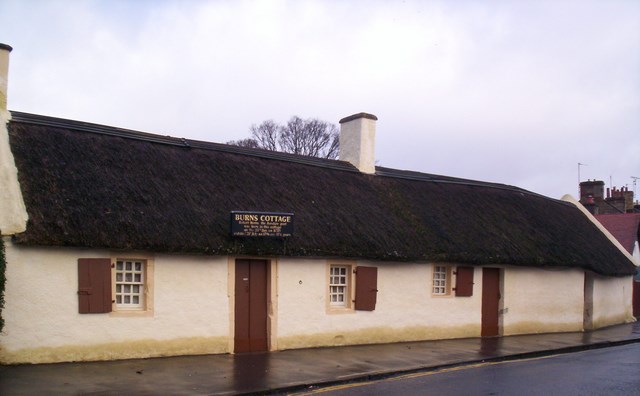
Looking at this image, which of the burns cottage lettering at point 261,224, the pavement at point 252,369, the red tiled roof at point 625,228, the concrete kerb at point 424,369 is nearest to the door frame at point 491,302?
the pavement at point 252,369

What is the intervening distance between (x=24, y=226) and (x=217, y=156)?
5.69 meters

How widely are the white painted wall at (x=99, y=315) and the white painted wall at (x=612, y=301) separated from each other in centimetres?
1474

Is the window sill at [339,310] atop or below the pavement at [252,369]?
atop

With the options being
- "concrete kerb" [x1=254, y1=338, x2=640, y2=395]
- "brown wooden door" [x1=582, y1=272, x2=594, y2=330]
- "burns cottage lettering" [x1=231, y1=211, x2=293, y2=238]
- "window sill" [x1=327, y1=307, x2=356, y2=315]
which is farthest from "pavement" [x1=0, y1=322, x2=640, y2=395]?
"brown wooden door" [x1=582, y1=272, x2=594, y2=330]

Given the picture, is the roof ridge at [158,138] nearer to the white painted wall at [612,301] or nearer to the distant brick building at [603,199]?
the white painted wall at [612,301]

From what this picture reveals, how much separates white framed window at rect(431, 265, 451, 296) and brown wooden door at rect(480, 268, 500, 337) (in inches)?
56.4

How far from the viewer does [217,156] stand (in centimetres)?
1602

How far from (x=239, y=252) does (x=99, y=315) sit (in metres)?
3.02

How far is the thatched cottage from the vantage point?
1169cm

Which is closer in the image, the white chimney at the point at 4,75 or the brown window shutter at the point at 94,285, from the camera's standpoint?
the brown window shutter at the point at 94,285

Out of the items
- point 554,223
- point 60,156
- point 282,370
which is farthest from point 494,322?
point 60,156

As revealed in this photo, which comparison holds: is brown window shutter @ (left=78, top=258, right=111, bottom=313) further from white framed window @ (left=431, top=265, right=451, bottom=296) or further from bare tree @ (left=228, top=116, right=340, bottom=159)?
bare tree @ (left=228, top=116, right=340, bottom=159)

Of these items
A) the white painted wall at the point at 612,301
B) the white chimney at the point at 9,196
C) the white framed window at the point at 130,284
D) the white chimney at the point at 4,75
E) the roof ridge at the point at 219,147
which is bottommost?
the white painted wall at the point at 612,301

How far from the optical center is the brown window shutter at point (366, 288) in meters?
15.7
